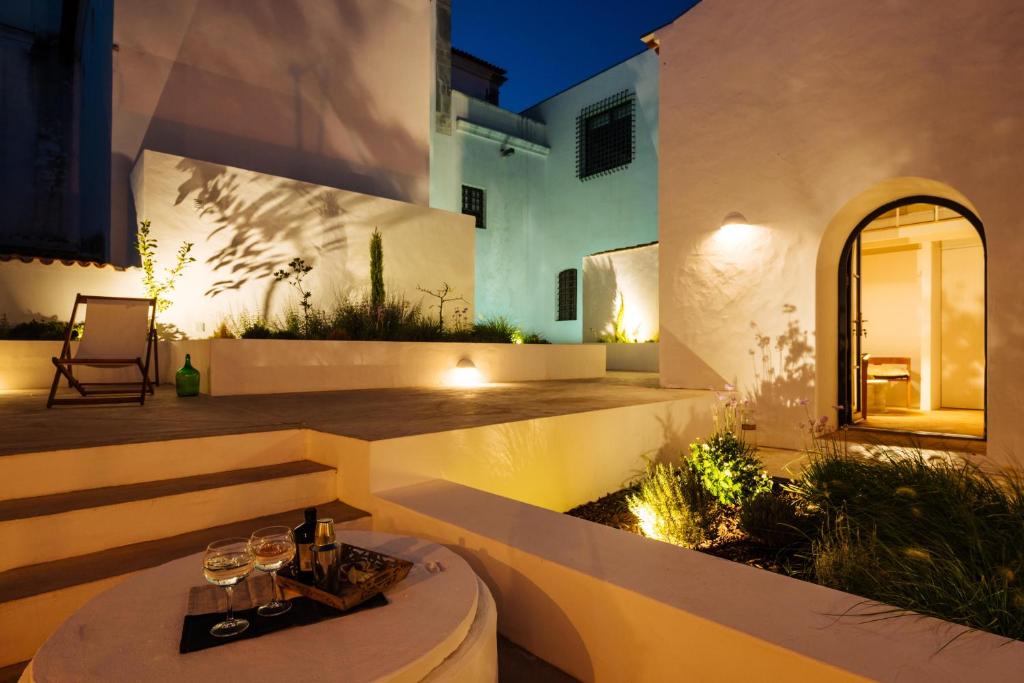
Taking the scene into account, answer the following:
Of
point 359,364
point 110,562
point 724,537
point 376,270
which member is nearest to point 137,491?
point 110,562

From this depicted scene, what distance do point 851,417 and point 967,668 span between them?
5670mm

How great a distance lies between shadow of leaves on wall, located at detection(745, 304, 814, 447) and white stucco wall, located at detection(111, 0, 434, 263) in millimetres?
7449

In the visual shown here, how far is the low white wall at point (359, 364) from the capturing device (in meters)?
5.58

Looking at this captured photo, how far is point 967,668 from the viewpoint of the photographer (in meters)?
1.26

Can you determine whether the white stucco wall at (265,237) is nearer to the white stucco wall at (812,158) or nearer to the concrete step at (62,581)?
the white stucco wall at (812,158)

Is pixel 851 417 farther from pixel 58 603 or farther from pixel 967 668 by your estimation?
pixel 58 603

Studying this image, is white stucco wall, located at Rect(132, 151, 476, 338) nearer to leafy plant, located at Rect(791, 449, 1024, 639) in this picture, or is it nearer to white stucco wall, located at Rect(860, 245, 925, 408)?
white stucco wall, located at Rect(860, 245, 925, 408)

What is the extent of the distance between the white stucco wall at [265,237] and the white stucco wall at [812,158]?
4.59 metres

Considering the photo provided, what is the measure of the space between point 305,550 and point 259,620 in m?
0.21

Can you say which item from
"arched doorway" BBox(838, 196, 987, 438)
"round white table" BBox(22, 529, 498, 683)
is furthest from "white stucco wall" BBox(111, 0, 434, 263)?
"arched doorway" BBox(838, 196, 987, 438)

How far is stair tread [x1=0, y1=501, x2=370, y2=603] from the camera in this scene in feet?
6.52

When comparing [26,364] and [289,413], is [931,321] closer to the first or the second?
[289,413]

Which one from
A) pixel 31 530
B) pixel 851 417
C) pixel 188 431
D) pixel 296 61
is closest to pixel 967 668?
pixel 31 530

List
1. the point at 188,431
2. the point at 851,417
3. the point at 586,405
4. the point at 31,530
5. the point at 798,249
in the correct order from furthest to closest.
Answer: the point at 851,417 → the point at 798,249 → the point at 586,405 → the point at 188,431 → the point at 31,530
